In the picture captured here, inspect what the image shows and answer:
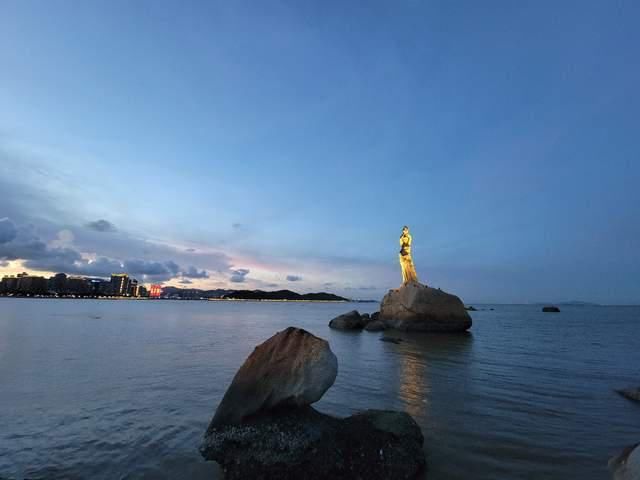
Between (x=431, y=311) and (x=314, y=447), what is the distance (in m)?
38.7

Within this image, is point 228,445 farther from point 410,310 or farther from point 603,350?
point 410,310

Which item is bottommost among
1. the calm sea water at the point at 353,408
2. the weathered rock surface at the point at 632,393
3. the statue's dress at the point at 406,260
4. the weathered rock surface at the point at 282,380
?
the calm sea water at the point at 353,408

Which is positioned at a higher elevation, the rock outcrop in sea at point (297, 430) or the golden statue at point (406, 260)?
the golden statue at point (406, 260)

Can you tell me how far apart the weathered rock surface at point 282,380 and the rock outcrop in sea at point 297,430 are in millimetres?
20

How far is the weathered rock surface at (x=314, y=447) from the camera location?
698 centimetres

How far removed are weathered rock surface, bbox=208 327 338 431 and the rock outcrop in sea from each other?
0.02 metres

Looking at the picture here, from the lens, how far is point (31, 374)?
16.9 m

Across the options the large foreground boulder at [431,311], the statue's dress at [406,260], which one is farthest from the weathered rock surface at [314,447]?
the statue's dress at [406,260]

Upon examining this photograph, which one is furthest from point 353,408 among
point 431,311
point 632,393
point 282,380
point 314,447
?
point 431,311

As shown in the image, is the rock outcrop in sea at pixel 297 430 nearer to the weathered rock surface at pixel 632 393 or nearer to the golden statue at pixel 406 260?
the weathered rock surface at pixel 632 393

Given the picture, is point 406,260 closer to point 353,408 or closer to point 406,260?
point 406,260

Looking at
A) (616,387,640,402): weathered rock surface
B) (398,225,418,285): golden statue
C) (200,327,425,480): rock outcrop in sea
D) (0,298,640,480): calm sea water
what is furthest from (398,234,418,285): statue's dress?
(200,327,425,480): rock outcrop in sea

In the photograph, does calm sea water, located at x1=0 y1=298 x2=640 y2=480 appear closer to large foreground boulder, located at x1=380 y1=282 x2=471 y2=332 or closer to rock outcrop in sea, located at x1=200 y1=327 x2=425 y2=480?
rock outcrop in sea, located at x1=200 y1=327 x2=425 y2=480

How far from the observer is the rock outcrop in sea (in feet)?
23.1
